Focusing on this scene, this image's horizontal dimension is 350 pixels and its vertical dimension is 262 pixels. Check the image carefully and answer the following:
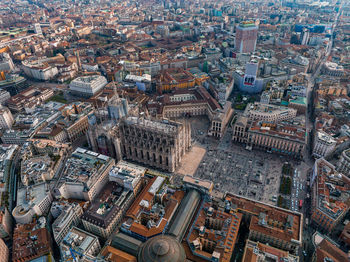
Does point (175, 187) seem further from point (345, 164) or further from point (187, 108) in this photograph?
point (345, 164)

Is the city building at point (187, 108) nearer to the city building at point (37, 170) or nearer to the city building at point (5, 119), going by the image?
the city building at point (37, 170)

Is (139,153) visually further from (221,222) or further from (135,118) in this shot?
(221,222)

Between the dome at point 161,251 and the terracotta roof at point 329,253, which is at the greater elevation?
the dome at point 161,251

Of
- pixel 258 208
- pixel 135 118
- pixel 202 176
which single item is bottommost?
pixel 202 176

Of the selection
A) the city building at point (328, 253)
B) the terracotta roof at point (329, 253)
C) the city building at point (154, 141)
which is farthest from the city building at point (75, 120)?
the terracotta roof at point (329, 253)

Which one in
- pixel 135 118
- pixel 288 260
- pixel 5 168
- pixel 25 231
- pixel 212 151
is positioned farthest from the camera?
pixel 212 151

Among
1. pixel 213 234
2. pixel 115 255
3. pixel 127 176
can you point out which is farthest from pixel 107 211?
pixel 213 234

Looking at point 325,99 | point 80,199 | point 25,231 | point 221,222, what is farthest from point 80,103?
point 325,99

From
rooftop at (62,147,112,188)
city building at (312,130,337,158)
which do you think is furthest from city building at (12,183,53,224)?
city building at (312,130,337,158)

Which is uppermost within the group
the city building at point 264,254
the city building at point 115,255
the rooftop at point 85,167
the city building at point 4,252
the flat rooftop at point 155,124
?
the flat rooftop at point 155,124
